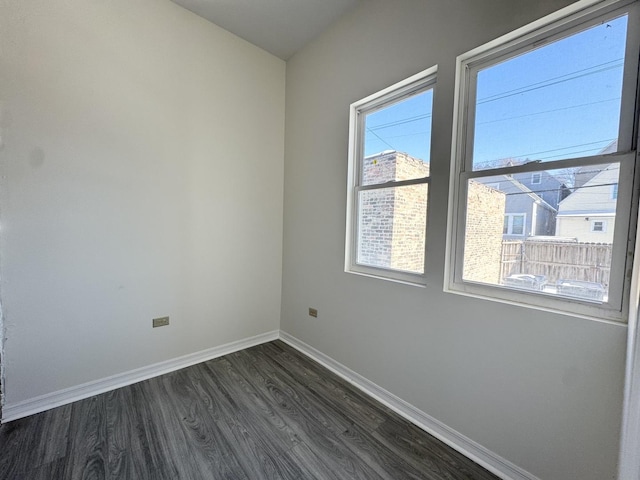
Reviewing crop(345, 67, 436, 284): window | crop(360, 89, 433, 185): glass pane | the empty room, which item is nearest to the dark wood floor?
the empty room

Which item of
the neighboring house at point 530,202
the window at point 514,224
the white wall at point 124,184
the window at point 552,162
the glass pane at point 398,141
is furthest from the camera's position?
the glass pane at point 398,141

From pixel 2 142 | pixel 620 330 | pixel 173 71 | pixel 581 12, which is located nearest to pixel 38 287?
pixel 2 142

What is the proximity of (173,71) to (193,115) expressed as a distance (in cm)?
37

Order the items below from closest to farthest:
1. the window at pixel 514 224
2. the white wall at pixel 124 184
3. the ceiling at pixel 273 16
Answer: the window at pixel 514 224
the white wall at pixel 124 184
the ceiling at pixel 273 16

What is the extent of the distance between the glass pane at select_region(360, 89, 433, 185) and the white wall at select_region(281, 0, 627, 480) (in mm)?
182

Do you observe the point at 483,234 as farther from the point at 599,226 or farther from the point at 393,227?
the point at 393,227

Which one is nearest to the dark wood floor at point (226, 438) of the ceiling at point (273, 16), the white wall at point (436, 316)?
the white wall at point (436, 316)

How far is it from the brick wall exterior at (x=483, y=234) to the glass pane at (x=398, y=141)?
1.35 ft

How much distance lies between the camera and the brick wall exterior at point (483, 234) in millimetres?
1564

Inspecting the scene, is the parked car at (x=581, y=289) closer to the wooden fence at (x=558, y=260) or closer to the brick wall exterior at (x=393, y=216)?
the wooden fence at (x=558, y=260)

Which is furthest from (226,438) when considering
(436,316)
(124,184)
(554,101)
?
(554,101)

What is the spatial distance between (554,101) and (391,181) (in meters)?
1.03

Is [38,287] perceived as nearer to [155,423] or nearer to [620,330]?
[155,423]

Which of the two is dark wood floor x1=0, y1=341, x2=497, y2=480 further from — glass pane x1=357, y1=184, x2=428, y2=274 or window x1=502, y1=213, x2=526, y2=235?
window x1=502, y1=213, x2=526, y2=235
